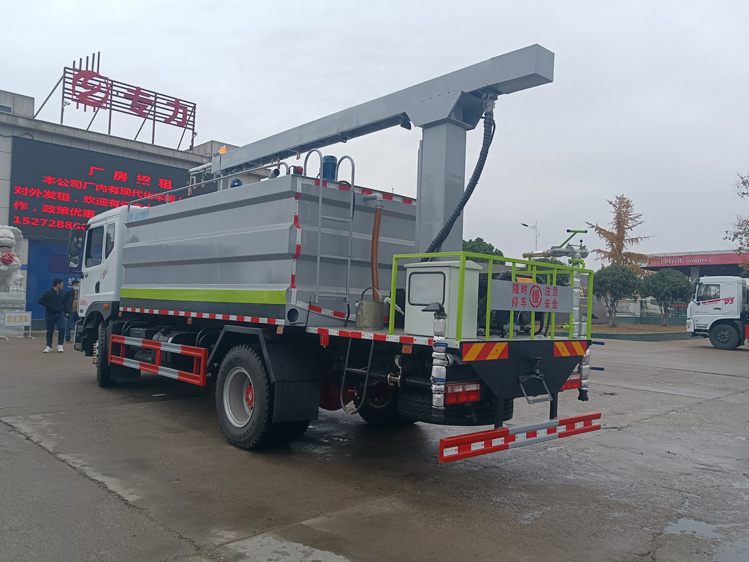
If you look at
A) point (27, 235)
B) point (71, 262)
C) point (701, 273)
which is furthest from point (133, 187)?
point (701, 273)

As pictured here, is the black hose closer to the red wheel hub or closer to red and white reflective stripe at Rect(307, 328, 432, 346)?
red and white reflective stripe at Rect(307, 328, 432, 346)

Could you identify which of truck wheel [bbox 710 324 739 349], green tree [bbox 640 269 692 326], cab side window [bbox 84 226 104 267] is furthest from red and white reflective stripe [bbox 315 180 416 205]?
green tree [bbox 640 269 692 326]

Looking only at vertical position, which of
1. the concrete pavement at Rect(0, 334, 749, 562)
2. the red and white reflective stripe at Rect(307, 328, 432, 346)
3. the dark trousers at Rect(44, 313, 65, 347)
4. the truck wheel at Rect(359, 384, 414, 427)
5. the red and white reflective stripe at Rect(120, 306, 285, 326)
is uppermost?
the red and white reflective stripe at Rect(120, 306, 285, 326)

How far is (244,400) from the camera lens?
6453mm

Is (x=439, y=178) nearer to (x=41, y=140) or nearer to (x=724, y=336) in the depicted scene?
(x=41, y=140)

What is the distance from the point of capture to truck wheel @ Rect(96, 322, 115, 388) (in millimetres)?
9477

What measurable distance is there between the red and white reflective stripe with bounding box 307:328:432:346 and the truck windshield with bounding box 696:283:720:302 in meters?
21.6

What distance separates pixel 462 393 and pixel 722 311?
21720 millimetres

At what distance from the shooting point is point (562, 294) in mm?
5527

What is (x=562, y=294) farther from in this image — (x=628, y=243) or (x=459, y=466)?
(x=628, y=243)

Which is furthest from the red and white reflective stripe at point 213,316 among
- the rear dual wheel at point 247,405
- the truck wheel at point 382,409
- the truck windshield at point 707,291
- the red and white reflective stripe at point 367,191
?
the truck windshield at point 707,291

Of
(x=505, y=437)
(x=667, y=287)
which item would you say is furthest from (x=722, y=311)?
(x=505, y=437)

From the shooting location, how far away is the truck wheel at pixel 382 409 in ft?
22.8

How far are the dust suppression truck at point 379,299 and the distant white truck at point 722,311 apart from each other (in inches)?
775
